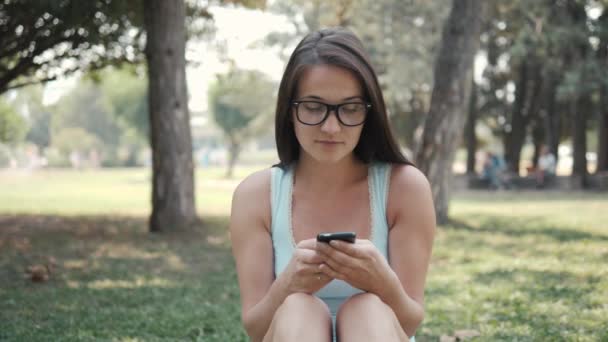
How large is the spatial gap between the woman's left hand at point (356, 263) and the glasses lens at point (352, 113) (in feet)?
1.54

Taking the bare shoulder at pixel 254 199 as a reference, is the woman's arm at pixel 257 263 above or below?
below

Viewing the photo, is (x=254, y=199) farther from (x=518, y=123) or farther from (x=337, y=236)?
(x=518, y=123)

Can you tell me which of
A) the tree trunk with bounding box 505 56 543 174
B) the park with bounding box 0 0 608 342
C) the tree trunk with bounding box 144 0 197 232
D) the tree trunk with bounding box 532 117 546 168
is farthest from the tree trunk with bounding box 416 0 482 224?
the tree trunk with bounding box 532 117 546 168

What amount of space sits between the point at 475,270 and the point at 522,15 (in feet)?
67.1

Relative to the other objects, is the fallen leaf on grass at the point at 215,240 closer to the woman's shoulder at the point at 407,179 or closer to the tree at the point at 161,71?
the tree at the point at 161,71

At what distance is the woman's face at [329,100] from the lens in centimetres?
253

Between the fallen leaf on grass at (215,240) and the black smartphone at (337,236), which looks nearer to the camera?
the black smartphone at (337,236)

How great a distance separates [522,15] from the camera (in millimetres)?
25672

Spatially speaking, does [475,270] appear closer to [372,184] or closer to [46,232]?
[372,184]

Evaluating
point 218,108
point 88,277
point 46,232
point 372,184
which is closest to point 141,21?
point 46,232

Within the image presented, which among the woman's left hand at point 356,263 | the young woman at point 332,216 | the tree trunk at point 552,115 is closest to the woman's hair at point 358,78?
the young woman at point 332,216

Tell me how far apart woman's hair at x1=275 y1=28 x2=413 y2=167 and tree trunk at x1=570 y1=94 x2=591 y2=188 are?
23.2 metres

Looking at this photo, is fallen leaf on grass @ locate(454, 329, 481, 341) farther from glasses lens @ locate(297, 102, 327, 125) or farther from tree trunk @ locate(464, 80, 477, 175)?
tree trunk @ locate(464, 80, 477, 175)

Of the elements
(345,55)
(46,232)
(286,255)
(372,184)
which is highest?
(345,55)
